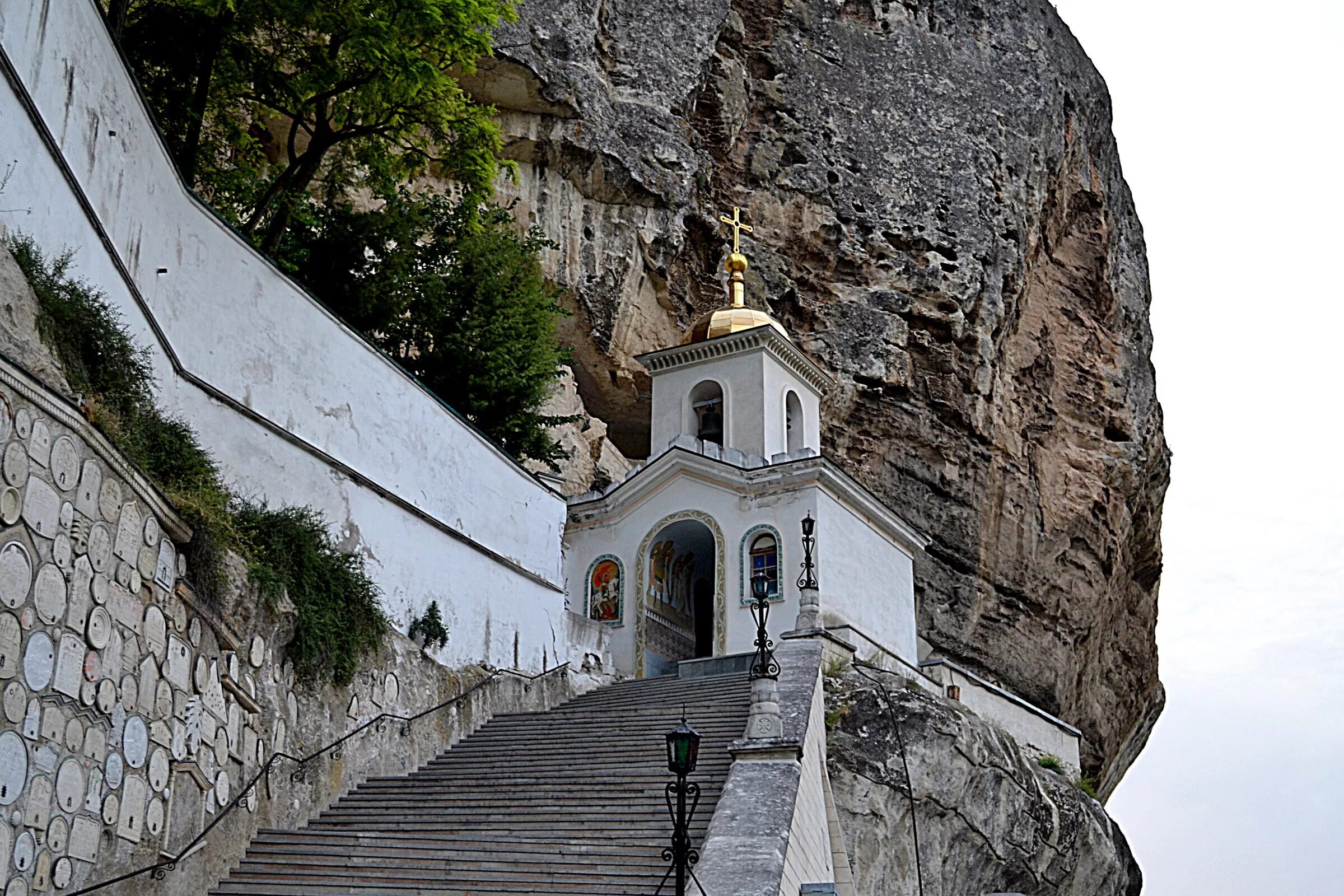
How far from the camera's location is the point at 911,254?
31.1m

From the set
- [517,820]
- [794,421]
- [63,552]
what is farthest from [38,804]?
[794,421]

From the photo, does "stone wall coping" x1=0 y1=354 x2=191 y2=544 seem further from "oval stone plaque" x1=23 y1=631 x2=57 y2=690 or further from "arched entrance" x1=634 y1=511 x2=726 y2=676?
"arched entrance" x1=634 y1=511 x2=726 y2=676

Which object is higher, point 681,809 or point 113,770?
point 113,770

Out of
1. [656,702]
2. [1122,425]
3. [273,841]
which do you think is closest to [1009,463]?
[1122,425]

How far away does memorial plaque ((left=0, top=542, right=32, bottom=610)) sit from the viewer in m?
7.50

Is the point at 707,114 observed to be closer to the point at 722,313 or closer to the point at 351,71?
the point at 722,313

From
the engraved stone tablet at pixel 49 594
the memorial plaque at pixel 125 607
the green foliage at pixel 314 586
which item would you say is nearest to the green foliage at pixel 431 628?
the green foliage at pixel 314 586

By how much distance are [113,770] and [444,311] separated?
13.2 meters

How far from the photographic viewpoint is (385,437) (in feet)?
48.8

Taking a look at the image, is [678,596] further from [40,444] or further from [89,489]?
[40,444]

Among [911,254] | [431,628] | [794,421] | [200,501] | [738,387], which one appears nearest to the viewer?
[200,501]

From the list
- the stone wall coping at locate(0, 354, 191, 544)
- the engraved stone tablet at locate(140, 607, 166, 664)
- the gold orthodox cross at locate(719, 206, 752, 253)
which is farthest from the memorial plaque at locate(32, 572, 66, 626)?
the gold orthodox cross at locate(719, 206, 752, 253)

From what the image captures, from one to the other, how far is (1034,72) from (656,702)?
24.5 meters

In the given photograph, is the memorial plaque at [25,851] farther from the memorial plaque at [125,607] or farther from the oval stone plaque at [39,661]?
the memorial plaque at [125,607]
